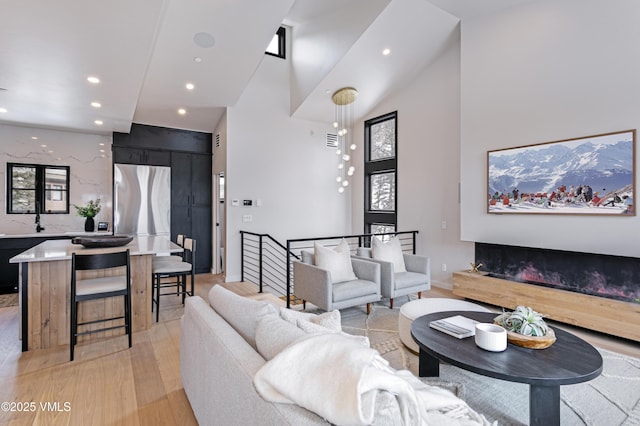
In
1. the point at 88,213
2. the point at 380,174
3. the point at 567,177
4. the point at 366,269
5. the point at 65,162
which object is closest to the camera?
the point at 567,177

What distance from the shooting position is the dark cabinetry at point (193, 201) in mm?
6105

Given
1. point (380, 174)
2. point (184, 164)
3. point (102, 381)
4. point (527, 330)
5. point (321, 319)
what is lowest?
point (102, 381)

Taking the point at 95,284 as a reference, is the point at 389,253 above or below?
above

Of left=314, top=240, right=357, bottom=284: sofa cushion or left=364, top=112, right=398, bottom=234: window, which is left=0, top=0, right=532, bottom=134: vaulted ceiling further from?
left=314, top=240, right=357, bottom=284: sofa cushion

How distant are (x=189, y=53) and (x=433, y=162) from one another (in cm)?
403

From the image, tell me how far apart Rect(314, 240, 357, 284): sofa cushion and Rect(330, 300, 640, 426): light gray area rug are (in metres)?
1.14

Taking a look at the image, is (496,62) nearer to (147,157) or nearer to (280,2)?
(280,2)

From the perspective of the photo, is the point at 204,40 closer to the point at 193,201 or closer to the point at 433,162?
the point at 193,201

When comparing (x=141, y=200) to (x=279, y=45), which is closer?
(x=141, y=200)

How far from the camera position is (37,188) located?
5.45 meters

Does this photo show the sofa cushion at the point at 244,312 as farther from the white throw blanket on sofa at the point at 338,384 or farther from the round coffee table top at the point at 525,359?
the round coffee table top at the point at 525,359

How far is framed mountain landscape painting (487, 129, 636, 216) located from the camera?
323 cm

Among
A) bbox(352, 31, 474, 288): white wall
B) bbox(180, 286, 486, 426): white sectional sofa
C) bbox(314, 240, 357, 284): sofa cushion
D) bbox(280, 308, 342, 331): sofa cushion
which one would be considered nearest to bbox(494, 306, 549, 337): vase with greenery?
bbox(180, 286, 486, 426): white sectional sofa

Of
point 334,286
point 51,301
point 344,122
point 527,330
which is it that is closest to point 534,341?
point 527,330
